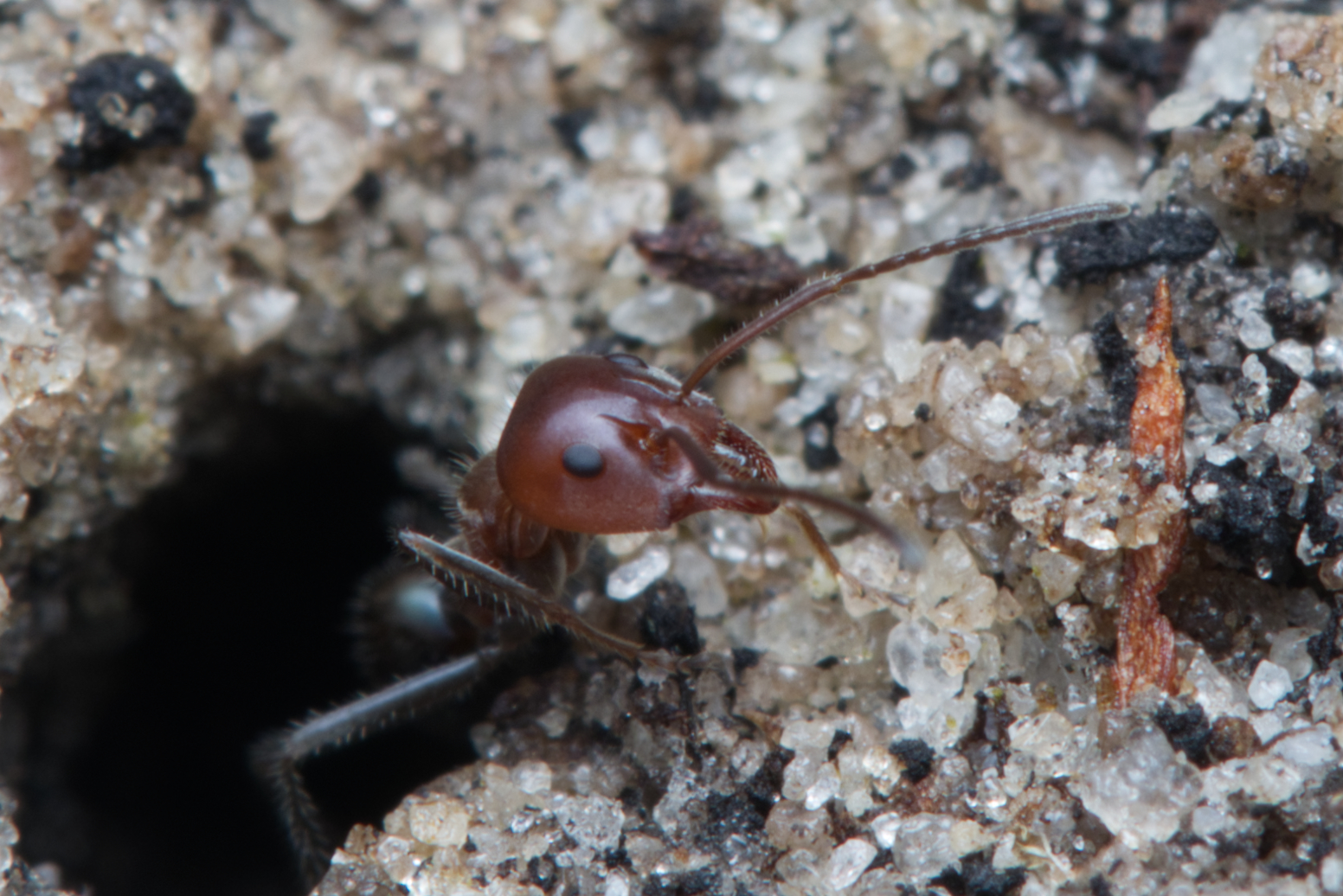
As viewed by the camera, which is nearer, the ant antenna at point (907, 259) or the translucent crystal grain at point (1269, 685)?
the translucent crystal grain at point (1269, 685)

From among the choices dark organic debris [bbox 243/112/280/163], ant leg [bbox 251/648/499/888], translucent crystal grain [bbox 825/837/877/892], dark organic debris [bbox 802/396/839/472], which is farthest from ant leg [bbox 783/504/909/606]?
dark organic debris [bbox 243/112/280/163]

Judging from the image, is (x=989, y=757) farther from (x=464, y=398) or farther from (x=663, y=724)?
(x=464, y=398)

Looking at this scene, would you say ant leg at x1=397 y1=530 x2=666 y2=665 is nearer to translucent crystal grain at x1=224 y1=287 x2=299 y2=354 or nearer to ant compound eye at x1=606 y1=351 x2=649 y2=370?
ant compound eye at x1=606 y1=351 x2=649 y2=370

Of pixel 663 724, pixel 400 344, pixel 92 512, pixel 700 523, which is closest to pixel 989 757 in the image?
pixel 663 724

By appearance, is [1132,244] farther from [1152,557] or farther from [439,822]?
[439,822]

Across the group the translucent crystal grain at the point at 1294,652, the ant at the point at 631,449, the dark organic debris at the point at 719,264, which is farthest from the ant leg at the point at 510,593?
the translucent crystal grain at the point at 1294,652

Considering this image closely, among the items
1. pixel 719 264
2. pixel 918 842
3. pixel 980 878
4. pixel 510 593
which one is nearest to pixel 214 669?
pixel 510 593

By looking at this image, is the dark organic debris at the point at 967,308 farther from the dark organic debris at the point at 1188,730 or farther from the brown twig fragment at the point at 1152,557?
the dark organic debris at the point at 1188,730

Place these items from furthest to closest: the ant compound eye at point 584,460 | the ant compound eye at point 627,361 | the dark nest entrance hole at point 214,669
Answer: the dark nest entrance hole at point 214,669, the ant compound eye at point 627,361, the ant compound eye at point 584,460
